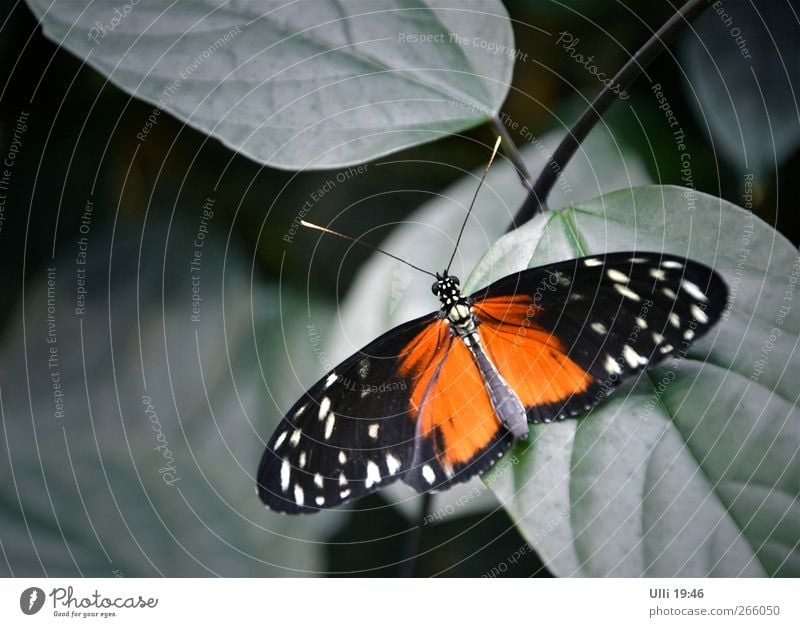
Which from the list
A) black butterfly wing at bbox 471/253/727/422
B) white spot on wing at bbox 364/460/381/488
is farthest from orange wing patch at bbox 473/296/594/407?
white spot on wing at bbox 364/460/381/488

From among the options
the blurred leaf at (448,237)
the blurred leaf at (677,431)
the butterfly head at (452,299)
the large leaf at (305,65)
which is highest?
the large leaf at (305,65)

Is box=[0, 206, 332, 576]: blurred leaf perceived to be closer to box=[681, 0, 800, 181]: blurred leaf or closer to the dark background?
the dark background

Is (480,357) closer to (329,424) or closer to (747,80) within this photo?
(329,424)

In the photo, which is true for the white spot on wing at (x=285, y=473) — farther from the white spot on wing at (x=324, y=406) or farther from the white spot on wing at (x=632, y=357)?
the white spot on wing at (x=632, y=357)

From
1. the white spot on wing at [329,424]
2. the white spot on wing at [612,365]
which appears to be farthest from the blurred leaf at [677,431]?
the white spot on wing at [329,424]
